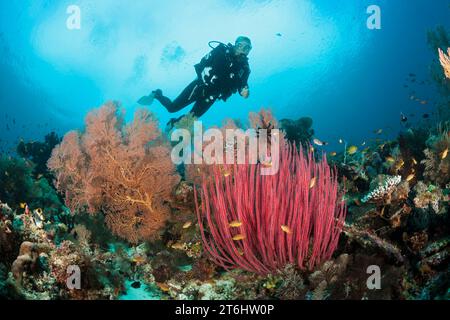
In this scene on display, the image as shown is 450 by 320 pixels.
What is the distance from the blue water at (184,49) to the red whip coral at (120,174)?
2428 centimetres

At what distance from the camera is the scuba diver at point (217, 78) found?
390 inches

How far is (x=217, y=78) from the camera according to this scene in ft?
33.9

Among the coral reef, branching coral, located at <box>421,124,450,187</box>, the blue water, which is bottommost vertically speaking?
the coral reef

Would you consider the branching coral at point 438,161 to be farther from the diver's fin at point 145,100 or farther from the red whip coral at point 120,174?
the diver's fin at point 145,100

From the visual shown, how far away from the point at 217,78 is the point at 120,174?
6.37m

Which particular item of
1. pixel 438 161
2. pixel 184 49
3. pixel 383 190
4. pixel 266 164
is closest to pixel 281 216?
pixel 266 164

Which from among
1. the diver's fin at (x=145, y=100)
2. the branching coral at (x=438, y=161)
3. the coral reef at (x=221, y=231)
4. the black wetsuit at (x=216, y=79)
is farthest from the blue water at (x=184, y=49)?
the branching coral at (x=438, y=161)

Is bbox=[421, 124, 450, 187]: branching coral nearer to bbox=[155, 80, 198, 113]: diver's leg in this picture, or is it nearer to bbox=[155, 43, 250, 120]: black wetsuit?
bbox=[155, 43, 250, 120]: black wetsuit

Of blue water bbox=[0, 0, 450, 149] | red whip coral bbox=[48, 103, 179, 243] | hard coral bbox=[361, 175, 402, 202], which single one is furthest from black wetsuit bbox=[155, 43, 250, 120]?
blue water bbox=[0, 0, 450, 149]

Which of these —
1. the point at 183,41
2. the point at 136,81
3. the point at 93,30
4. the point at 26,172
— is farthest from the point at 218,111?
the point at 26,172

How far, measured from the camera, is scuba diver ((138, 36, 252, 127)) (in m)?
9.91

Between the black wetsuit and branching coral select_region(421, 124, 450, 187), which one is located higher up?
the black wetsuit

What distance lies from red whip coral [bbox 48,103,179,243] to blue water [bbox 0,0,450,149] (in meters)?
24.3

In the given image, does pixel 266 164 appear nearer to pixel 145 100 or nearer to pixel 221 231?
pixel 221 231
